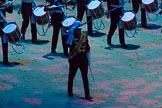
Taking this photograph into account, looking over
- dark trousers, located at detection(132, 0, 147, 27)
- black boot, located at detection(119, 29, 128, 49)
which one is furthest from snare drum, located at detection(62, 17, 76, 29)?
dark trousers, located at detection(132, 0, 147, 27)

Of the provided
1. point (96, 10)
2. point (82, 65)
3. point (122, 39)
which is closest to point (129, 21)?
point (122, 39)

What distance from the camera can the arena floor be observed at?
1076 cm

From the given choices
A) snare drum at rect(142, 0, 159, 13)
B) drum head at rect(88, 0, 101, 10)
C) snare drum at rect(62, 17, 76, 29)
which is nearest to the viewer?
snare drum at rect(62, 17, 76, 29)

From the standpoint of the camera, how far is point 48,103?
34.4ft

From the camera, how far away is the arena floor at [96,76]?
10.8 meters

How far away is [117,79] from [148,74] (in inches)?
39.9

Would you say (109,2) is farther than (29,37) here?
No

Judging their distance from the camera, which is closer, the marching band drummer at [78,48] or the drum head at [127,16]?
the marching band drummer at [78,48]

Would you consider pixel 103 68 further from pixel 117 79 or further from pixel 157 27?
pixel 157 27

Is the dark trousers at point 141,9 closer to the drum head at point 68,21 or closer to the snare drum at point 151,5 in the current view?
the snare drum at point 151,5

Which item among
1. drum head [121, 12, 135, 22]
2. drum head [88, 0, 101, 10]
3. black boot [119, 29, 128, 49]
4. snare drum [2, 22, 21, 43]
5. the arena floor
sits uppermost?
drum head [88, 0, 101, 10]

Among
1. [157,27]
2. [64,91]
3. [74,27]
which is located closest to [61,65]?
[64,91]

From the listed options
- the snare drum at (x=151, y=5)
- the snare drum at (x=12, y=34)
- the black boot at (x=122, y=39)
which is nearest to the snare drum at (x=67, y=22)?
the snare drum at (x=12, y=34)

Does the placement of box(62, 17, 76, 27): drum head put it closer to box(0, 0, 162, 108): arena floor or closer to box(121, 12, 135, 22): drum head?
box(0, 0, 162, 108): arena floor
